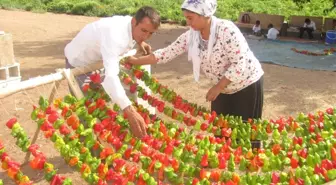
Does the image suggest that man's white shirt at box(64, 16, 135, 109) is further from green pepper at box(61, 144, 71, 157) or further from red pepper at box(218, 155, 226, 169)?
red pepper at box(218, 155, 226, 169)

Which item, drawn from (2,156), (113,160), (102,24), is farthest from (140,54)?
(2,156)

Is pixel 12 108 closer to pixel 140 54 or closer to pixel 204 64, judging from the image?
pixel 140 54

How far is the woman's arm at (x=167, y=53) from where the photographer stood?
3.88 metres

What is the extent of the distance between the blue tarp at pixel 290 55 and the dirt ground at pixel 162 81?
463 millimetres

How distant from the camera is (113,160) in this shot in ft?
9.98

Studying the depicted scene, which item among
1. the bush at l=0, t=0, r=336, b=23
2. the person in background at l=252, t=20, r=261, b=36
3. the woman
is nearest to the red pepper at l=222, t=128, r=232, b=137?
the woman

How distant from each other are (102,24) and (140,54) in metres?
0.72

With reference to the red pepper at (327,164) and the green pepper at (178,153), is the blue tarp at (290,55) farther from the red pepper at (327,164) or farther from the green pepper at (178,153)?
the red pepper at (327,164)

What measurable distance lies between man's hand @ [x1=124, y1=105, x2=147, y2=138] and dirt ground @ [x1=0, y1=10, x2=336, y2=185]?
0.94 m

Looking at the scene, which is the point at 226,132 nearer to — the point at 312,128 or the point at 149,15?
the point at 312,128

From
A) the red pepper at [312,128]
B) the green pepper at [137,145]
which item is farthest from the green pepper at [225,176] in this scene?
the red pepper at [312,128]

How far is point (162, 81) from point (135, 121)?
182 inches

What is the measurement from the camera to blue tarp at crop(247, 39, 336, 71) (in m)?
9.62

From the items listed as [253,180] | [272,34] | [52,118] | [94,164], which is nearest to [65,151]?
[94,164]
